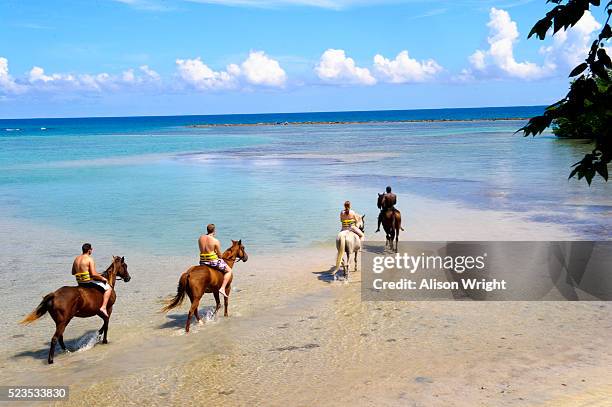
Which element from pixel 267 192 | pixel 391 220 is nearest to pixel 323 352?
pixel 391 220

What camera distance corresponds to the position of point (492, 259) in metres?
16.5

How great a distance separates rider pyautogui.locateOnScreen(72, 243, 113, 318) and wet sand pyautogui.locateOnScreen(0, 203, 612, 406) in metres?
0.98

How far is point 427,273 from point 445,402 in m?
7.33

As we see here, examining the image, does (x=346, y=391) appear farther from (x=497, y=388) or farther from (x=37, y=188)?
(x=37, y=188)

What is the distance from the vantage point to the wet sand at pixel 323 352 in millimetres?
8766

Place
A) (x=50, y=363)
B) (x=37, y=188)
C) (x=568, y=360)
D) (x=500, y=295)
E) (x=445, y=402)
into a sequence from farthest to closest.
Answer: (x=37, y=188) → (x=500, y=295) → (x=50, y=363) → (x=568, y=360) → (x=445, y=402)

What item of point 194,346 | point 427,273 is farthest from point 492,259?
point 194,346

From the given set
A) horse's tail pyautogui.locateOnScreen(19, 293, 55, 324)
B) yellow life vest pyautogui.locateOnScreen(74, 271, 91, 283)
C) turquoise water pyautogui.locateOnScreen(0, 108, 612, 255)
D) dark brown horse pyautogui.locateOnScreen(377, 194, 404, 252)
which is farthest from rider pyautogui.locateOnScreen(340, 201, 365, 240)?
horse's tail pyautogui.locateOnScreen(19, 293, 55, 324)

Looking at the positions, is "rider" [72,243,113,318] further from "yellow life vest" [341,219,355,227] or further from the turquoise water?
the turquoise water

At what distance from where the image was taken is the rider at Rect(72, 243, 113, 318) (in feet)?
35.4

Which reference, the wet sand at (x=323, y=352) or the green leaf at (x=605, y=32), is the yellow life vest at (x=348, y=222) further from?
the green leaf at (x=605, y=32)

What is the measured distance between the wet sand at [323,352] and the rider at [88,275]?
985 millimetres

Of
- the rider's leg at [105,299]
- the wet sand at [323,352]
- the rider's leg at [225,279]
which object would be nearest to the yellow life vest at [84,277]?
the rider's leg at [105,299]

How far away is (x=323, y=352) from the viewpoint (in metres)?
10.4
